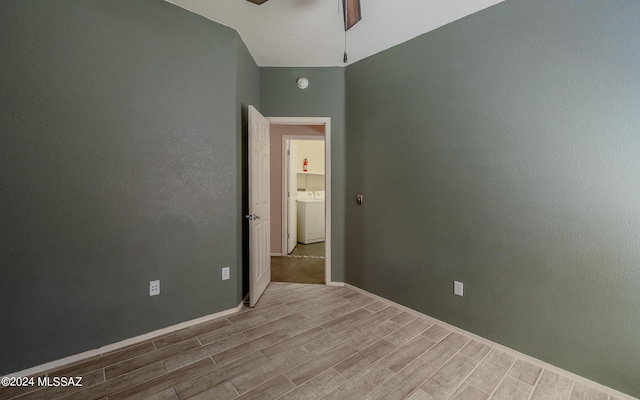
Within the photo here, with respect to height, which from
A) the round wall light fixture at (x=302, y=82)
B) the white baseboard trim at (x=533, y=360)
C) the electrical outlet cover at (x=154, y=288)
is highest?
the round wall light fixture at (x=302, y=82)

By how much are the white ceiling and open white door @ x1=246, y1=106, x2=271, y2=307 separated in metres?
0.74

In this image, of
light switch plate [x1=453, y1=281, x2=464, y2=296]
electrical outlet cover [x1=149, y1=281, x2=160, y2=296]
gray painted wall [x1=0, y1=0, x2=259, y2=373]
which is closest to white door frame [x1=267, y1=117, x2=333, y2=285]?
gray painted wall [x1=0, y1=0, x2=259, y2=373]

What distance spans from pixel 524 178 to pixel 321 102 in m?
2.25

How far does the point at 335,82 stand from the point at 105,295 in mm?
3073

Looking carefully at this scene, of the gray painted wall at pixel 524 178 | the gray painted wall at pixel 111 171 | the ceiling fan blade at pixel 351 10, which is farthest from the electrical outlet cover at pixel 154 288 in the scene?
the ceiling fan blade at pixel 351 10

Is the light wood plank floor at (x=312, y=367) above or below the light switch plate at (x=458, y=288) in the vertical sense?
below

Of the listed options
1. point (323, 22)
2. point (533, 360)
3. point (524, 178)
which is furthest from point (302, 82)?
point (533, 360)

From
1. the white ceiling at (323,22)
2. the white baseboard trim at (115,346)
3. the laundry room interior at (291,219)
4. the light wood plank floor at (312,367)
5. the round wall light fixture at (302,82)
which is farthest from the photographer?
the laundry room interior at (291,219)

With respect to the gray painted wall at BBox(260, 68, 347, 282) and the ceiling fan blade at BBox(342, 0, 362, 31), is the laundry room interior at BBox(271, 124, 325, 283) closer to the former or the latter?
the gray painted wall at BBox(260, 68, 347, 282)

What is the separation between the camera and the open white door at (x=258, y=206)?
2.78 metres

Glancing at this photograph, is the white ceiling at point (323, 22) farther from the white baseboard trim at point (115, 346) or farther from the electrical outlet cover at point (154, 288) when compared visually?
the white baseboard trim at point (115, 346)

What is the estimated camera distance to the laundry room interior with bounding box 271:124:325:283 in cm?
413

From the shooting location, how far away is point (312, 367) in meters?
1.88

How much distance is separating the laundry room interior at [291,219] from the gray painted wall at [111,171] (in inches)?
57.3
